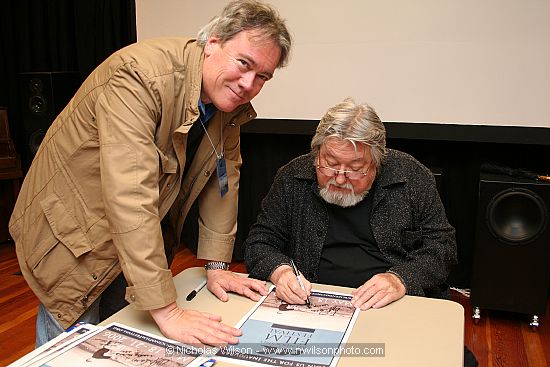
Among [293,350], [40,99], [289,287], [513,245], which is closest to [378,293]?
[289,287]

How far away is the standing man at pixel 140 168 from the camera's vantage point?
1093 millimetres

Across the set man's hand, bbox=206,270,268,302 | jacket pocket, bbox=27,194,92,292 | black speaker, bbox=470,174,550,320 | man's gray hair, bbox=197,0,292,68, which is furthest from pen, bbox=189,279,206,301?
black speaker, bbox=470,174,550,320

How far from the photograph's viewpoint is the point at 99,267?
1.28 meters

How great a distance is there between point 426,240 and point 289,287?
551 mm

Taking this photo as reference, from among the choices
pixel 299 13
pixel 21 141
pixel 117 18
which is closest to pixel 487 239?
pixel 299 13

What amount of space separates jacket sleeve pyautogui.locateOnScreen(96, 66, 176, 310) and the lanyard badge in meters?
0.30

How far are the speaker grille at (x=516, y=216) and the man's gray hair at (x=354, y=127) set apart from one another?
1328 millimetres

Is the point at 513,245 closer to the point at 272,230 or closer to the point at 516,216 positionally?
the point at 516,216

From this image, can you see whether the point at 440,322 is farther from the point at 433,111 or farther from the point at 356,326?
the point at 433,111

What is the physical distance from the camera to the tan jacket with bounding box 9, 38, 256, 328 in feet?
3.58

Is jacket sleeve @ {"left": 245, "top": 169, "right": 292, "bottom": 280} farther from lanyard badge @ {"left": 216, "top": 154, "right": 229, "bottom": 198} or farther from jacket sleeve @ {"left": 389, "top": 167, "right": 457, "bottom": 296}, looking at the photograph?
jacket sleeve @ {"left": 389, "top": 167, "right": 457, "bottom": 296}

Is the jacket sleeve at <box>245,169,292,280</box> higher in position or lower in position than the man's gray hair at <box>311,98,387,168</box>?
lower

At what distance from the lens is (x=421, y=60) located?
2959 mm

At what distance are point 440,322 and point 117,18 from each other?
3.45 meters
